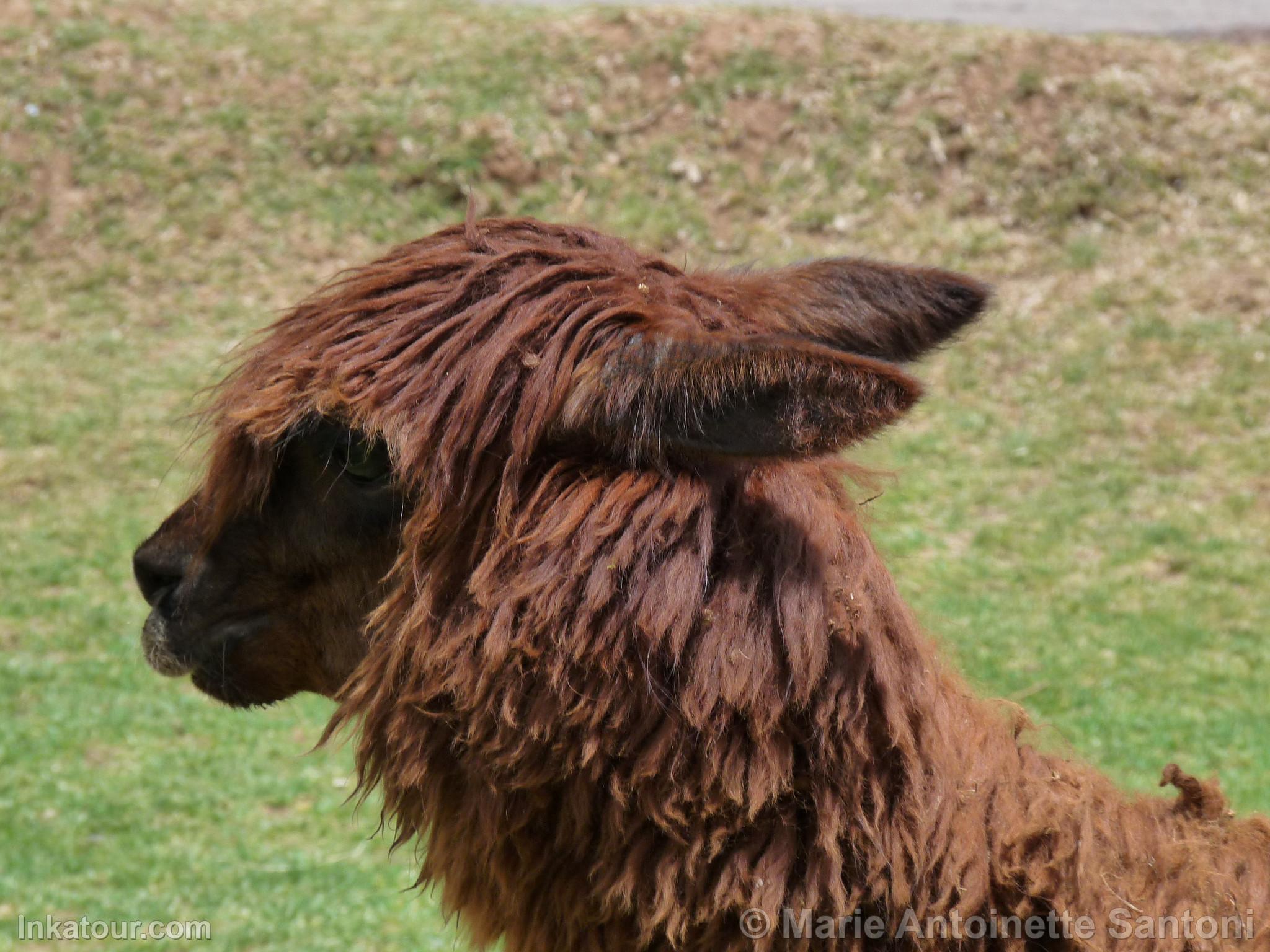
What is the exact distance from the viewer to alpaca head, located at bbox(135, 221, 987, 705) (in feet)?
6.70

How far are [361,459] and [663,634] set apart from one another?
2.15 ft

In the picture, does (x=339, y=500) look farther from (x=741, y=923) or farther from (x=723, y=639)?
(x=741, y=923)

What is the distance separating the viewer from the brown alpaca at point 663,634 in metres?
2.08

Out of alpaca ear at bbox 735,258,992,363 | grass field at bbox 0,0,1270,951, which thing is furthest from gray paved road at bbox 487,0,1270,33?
alpaca ear at bbox 735,258,992,363

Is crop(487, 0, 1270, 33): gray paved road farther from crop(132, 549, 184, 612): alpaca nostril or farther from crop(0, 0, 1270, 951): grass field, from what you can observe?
crop(132, 549, 184, 612): alpaca nostril

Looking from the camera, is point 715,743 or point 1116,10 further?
point 1116,10

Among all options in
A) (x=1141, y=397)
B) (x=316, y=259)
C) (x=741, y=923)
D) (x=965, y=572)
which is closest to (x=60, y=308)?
(x=316, y=259)

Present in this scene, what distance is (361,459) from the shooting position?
2.34 m

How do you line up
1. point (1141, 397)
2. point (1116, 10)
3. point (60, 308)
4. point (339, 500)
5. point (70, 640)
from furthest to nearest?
point (1116, 10), point (60, 308), point (1141, 397), point (70, 640), point (339, 500)

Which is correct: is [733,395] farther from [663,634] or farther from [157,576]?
[157,576]

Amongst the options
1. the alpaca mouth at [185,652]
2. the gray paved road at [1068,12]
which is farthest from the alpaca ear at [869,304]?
the gray paved road at [1068,12]

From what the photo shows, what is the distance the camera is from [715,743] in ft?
6.82

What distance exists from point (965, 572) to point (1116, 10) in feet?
29.1

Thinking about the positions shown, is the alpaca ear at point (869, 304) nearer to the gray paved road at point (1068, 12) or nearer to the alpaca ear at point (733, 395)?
the alpaca ear at point (733, 395)
